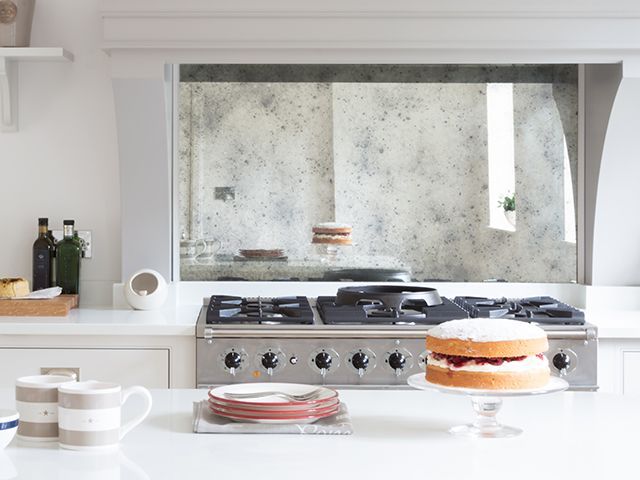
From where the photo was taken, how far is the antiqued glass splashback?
12.8 ft

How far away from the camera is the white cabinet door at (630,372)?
10.8ft

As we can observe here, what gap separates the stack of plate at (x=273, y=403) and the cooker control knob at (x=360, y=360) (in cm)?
128

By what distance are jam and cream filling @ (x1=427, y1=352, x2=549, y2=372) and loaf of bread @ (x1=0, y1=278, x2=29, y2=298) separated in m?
2.11

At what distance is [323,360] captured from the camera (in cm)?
317

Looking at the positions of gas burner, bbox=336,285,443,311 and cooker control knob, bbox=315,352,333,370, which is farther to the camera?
gas burner, bbox=336,285,443,311

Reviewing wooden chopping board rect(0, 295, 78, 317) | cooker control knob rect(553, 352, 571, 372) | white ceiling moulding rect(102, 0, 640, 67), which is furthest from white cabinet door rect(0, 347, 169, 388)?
cooker control knob rect(553, 352, 571, 372)

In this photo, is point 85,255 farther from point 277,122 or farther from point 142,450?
point 142,450

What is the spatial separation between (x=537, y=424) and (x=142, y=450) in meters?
0.71

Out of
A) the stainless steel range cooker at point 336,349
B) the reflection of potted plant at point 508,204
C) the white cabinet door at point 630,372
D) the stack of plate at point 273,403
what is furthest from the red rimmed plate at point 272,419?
the reflection of potted plant at point 508,204

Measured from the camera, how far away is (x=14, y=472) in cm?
146

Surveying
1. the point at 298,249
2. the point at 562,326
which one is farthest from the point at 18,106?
A: the point at 562,326

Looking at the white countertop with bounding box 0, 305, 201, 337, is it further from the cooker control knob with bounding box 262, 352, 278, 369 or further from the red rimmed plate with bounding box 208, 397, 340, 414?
the red rimmed plate with bounding box 208, 397, 340, 414

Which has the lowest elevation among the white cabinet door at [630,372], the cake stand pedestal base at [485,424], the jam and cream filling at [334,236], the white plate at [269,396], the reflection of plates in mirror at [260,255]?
the white cabinet door at [630,372]

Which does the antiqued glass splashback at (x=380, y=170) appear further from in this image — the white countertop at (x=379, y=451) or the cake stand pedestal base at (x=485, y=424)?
the cake stand pedestal base at (x=485, y=424)
